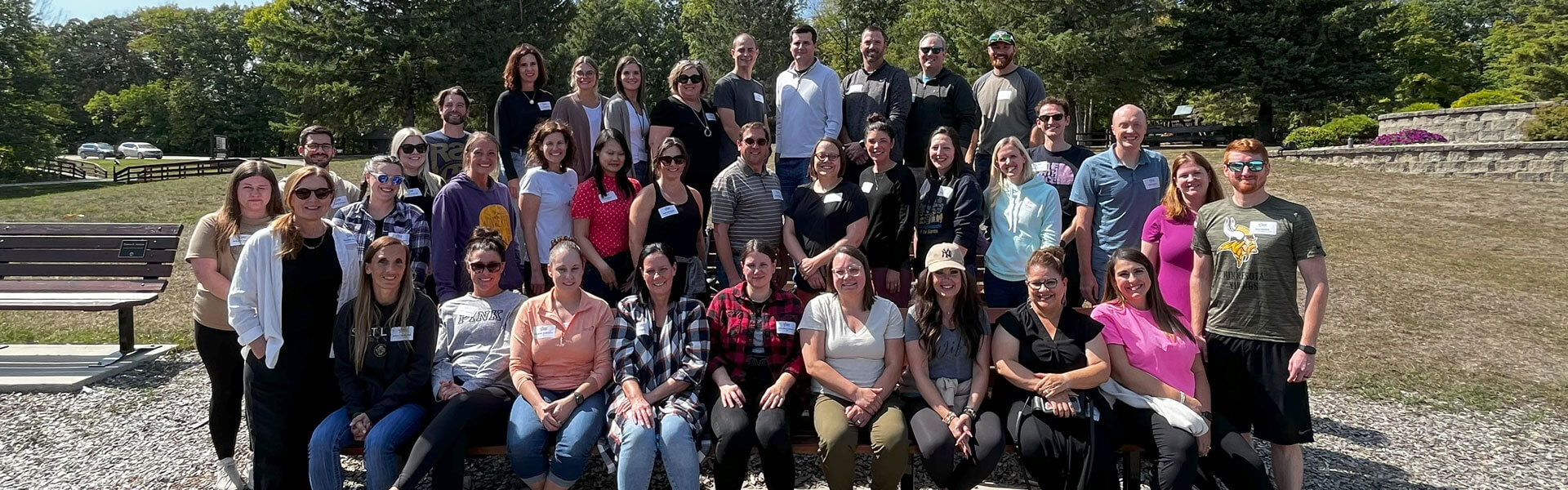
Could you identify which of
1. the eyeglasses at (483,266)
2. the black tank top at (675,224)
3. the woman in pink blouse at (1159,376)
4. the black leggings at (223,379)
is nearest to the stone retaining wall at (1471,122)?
the woman in pink blouse at (1159,376)

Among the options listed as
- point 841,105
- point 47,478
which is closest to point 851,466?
point 841,105

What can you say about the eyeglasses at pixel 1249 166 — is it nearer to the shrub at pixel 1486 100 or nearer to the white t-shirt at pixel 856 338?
the white t-shirt at pixel 856 338

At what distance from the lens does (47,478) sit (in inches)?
173

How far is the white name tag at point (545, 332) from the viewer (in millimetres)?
3912

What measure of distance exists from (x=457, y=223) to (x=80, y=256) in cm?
432

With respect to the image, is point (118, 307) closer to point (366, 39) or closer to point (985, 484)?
point (985, 484)

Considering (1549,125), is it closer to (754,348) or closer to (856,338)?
(856,338)

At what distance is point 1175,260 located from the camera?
4199mm

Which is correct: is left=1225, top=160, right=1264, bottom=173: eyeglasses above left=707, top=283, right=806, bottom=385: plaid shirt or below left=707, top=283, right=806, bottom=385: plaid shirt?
above

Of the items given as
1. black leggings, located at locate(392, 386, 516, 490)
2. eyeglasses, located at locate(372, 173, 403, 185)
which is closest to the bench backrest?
eyeglasses, located at locate(372, 173, 403, 185)

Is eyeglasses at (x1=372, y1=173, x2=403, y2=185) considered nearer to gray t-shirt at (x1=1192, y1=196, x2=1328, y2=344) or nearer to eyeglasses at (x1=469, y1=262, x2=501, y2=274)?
eyeglasses at (x1=469, y1=262, x2=501, y2=274)

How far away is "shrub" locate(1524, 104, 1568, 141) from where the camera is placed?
53.1 feet

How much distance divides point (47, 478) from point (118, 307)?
211 centimetres

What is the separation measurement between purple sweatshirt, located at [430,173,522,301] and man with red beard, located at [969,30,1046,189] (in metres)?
3.44
